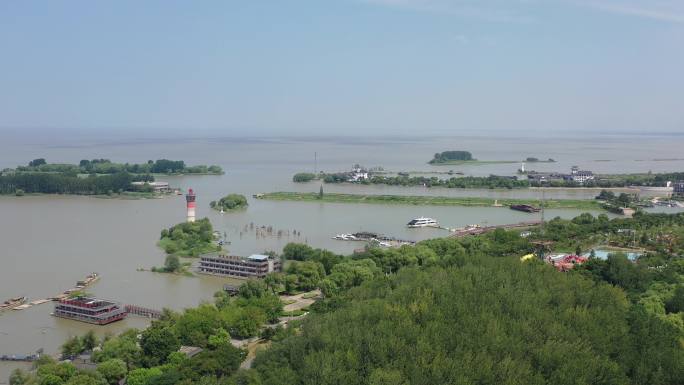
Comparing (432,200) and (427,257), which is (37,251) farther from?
(432,200)

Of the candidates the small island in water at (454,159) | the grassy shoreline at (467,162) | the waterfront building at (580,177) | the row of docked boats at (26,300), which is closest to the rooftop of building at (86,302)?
the row of docked boats at (26,300)

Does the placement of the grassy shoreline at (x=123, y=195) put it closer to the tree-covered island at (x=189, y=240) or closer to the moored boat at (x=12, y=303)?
the tree-covered island at (x=189, y=240)

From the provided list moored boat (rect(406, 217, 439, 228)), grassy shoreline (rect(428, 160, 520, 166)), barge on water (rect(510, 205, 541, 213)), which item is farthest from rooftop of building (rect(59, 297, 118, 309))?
grassy shoreline (rect(428, 160, 520, 166))

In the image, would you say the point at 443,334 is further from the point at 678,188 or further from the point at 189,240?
the point at 678,188

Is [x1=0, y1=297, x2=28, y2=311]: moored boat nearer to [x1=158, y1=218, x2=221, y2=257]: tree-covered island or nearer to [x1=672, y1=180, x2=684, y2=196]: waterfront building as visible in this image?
Answer: [x1=158, y1=218, x2=221, y2=257]: tree-covered island

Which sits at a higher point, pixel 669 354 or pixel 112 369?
pixel 669 354

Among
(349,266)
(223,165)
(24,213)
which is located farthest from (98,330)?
(223,165)

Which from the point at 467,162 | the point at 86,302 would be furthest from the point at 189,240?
the point at 467,162
